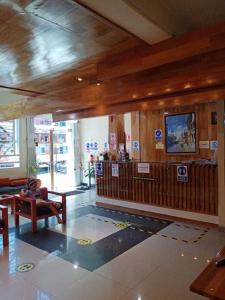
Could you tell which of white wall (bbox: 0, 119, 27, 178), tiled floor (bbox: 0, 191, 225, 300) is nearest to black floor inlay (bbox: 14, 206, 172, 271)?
tiled floor (bbox: 0, 191, 225, 300)

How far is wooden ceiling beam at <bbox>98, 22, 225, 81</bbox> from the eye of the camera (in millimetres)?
2244

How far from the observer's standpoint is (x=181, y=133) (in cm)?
718

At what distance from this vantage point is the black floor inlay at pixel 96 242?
3445 millimetres

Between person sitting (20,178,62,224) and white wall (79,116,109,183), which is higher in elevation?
white wall (79,116,109,183)

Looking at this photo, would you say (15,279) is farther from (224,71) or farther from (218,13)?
(218,13)

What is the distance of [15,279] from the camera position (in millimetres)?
2916

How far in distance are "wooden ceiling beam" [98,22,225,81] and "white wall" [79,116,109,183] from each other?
5953 mm

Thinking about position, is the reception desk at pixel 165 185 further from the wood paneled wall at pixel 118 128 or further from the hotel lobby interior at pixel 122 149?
the wood paneled wall at pixel 118 128

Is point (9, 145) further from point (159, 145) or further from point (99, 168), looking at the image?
point (159, 145)

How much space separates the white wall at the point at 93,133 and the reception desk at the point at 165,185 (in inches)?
114

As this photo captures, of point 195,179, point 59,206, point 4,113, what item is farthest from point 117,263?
point 4,113

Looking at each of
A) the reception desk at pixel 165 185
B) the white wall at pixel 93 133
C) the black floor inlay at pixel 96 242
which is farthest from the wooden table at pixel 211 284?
the white wall at pixel 93 133

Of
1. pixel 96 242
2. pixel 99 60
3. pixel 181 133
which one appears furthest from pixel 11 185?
pixel 99 60

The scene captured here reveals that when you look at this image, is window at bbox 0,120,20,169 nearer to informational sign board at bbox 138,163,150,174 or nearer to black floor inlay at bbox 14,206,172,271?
black floor inlay at bbox 14,206,172,271
